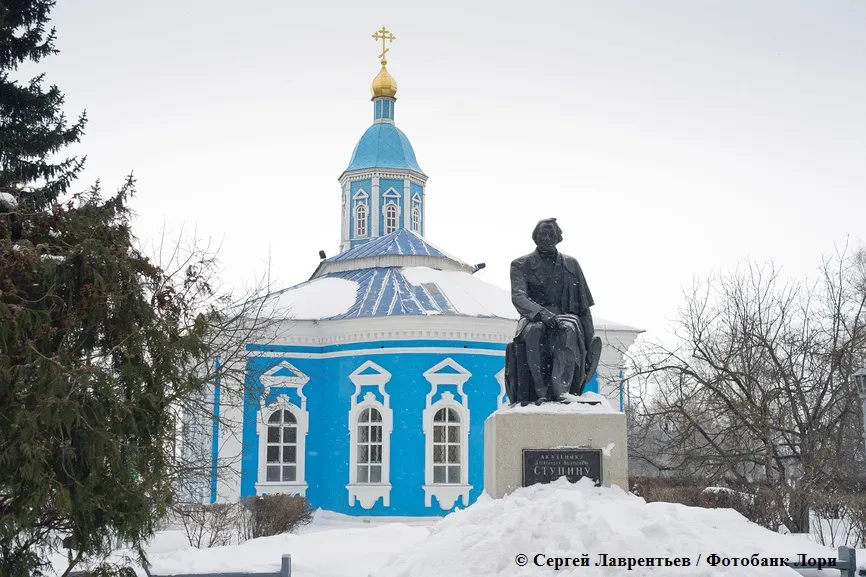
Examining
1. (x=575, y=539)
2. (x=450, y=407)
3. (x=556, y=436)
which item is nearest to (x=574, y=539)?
(x=575, y=539)

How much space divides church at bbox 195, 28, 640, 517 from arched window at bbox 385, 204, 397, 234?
886 cm

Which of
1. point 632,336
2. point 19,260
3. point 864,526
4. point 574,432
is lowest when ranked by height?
point 864,526

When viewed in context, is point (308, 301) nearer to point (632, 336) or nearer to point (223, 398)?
point (223, 398)

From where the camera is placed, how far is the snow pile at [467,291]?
82.5ft

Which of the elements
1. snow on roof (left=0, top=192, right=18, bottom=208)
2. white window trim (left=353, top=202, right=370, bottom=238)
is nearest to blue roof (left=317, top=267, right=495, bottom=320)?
white window trim (left=353, top=202, right=370, bottom=238)

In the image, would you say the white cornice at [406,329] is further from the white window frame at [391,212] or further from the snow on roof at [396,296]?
the white window frame at [391,212]

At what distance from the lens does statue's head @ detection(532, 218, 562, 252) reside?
9977 millimetres

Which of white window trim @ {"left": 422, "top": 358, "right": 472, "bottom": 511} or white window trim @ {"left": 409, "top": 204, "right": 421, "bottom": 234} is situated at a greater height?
white window trim @ {"left": 409, "top": 204, "right": 421, "bottom": 234}

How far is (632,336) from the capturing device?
27.2 metres

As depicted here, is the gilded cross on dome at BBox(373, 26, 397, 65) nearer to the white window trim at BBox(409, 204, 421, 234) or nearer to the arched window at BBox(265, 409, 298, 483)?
the white window trim at BBox(409, 204, 421, 234)

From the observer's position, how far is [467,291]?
26.9 m

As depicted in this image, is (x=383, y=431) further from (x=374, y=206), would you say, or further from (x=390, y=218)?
(x=374, y=206)

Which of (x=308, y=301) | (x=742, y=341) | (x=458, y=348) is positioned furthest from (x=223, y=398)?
(x=742, y=341)

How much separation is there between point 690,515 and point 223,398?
58.1ft
